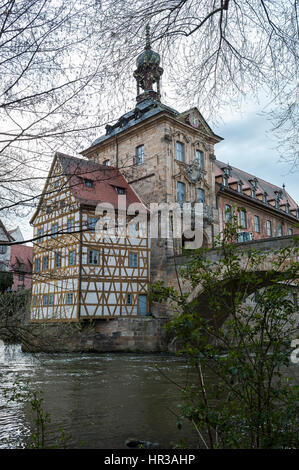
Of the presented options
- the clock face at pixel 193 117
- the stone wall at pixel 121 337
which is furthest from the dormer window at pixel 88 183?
the stone wall at pixel 121 337

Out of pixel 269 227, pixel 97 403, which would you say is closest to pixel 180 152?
pixel 269 227

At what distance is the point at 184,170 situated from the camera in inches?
849

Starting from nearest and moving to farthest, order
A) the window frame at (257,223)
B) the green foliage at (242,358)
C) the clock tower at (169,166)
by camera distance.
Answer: the green foliage at (242,358) < the clock tower at (169,166) < the window frame at (257,223)

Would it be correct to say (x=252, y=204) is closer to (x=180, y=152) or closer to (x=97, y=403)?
(x=180, y=152)

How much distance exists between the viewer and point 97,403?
7871mm

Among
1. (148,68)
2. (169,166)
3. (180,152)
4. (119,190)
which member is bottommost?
(148,68)

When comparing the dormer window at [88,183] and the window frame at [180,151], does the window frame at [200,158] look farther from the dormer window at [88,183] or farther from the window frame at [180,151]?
the dormer window at [88,183]

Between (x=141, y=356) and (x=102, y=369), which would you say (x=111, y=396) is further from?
(x=141, y=356)

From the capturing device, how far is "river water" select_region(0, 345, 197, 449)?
5449mm

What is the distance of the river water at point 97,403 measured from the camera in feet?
17.9

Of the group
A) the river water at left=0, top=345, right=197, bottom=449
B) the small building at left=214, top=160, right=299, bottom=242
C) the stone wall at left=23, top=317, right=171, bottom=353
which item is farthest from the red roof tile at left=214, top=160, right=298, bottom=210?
the river water at left=0, top=345, right=197, bottom=449

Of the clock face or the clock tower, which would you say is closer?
the clock face

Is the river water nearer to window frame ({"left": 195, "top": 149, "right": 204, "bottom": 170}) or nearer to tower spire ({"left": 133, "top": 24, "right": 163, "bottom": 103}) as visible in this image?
tower spire ({"left": 133, "top": 24, "right": 163, "bottom": 103})
